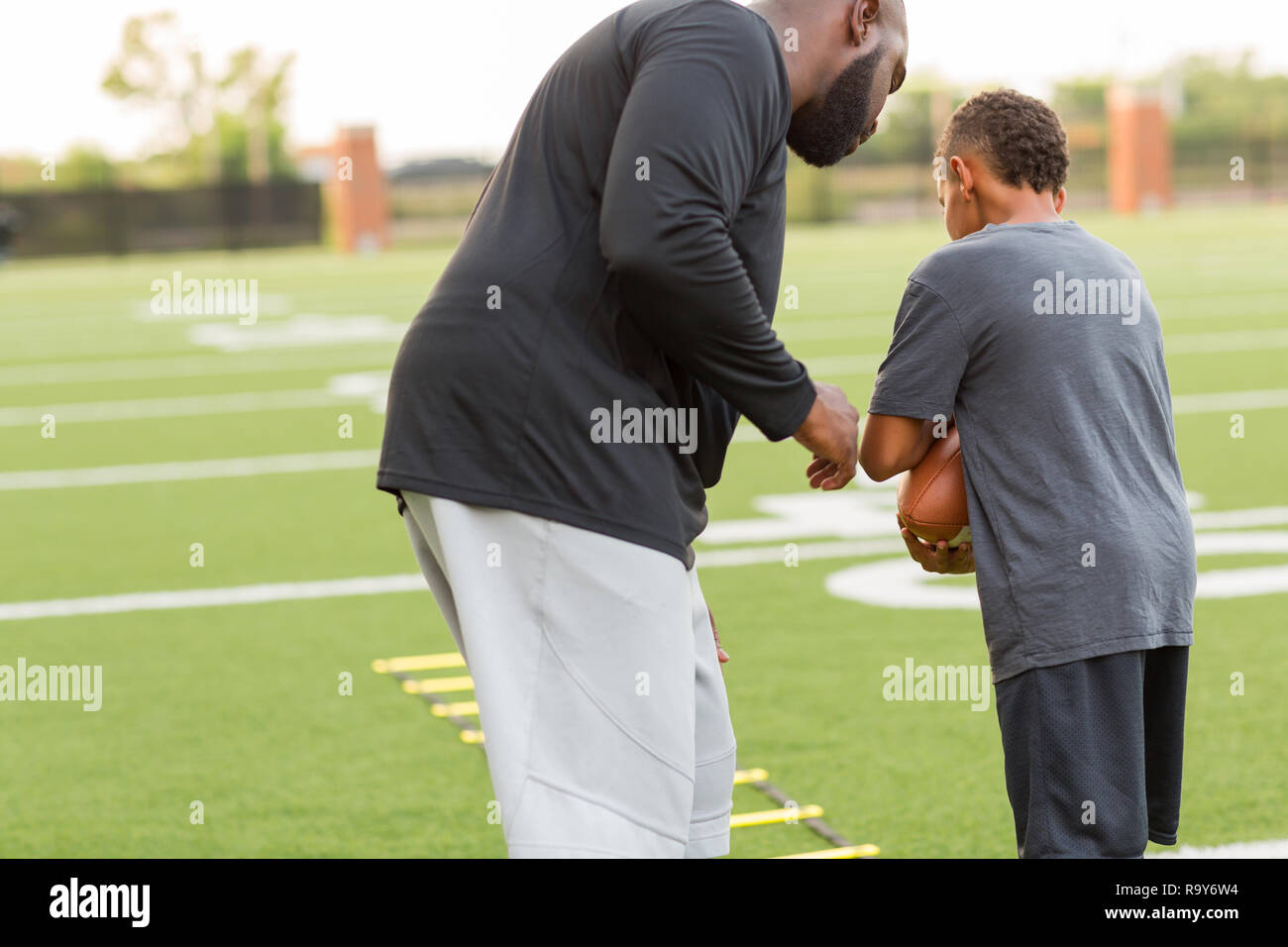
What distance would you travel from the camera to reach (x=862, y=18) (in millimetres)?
2902

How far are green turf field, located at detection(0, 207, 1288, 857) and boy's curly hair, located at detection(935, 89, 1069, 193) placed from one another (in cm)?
189

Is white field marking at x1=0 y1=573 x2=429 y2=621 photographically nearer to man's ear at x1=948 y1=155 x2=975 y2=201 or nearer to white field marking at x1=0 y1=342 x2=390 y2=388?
man's ear at x1=948 y1=155 x2=975 y2=201

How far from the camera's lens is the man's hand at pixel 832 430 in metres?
2.88

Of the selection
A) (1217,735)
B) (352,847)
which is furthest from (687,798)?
(1217,735)

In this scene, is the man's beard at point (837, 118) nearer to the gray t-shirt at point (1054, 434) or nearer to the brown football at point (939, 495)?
the gray t-shirt at point (1054, 434)

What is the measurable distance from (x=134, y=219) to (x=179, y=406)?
3430cm

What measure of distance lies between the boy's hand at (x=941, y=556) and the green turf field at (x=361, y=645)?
45.7 inches

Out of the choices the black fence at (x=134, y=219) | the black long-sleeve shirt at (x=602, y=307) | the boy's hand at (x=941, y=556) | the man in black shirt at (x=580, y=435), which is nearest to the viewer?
the black long-sleeve shirt at (x=602, y=307)

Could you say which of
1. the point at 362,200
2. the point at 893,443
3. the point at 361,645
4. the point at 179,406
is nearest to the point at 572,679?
the point at 893,443

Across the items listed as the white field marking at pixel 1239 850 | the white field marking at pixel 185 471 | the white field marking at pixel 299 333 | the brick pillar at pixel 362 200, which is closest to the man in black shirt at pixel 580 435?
the white field marking at pixel 1239 850

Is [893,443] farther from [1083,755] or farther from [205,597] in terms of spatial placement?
[205,597]

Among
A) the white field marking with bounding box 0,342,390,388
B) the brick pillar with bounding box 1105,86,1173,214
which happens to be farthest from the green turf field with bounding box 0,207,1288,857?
the brick pillar with bounding box 1105,86,1173,214

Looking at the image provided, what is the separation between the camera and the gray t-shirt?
10.6 feet
